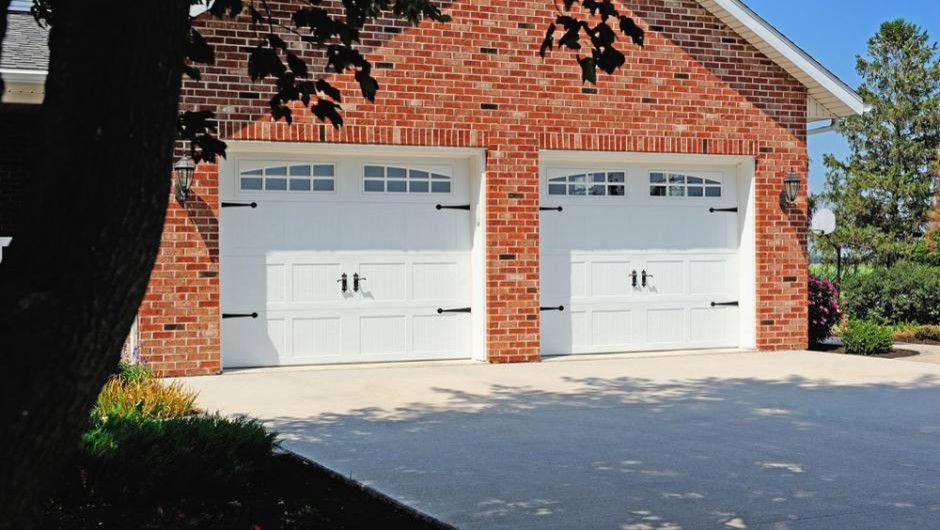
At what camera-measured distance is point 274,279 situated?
42.1 feet

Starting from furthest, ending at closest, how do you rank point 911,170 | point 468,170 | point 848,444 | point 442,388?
point 911,170
point 468,170
point 442,388
point 848,444

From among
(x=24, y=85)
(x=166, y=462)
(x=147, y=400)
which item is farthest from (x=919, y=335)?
(x=166, y=462)

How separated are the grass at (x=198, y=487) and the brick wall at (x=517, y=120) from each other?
5558mm

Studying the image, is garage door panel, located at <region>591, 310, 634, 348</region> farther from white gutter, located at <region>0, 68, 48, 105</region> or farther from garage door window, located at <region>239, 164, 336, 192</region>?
white gutter, located at <region>0, 68, 48, 105</region>

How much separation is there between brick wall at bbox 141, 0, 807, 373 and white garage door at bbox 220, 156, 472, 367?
46cm

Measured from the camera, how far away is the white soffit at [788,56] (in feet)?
46.5

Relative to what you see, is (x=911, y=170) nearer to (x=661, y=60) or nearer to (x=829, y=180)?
(x=829, y=180)

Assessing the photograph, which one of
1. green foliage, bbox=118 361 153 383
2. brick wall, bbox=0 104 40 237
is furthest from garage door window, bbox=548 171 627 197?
brick wall, bbox=0 104 40 237

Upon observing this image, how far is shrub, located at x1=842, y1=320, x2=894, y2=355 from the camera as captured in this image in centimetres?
1463

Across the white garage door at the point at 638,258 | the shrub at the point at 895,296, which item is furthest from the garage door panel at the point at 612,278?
the shrub at the point at 895,296

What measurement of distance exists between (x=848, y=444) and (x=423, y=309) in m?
6.50

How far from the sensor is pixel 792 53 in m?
14.4

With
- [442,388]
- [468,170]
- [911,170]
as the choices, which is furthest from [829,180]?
[442,388]

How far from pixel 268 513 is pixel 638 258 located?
369 inches
